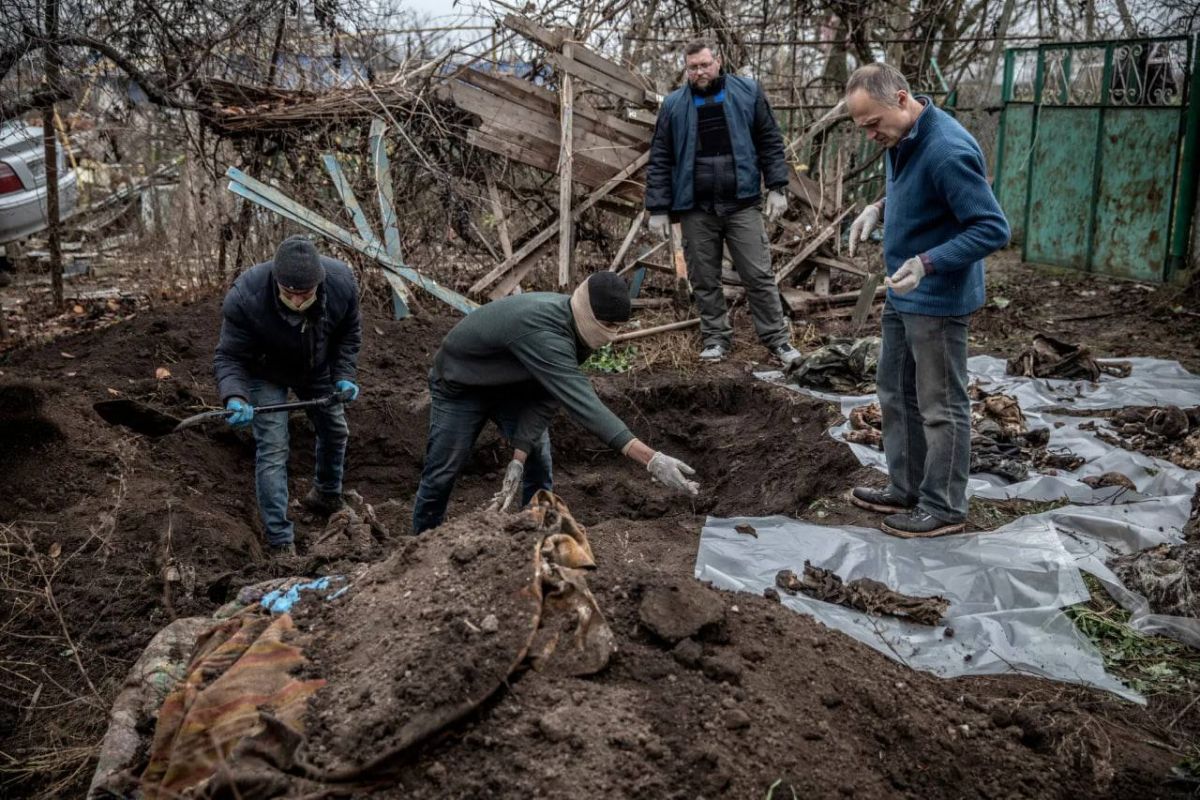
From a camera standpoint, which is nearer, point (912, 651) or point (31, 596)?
point (912, 651)

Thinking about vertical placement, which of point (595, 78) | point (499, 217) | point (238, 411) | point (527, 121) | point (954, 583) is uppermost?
point (595, 78)

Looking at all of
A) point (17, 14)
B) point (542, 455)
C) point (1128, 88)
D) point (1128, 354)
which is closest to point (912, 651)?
point (542, 455)

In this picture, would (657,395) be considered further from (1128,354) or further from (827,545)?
(1128,354)

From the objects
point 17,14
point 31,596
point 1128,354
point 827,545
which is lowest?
point 31,596

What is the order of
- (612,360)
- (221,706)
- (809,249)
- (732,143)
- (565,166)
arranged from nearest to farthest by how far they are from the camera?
1. (221,706)
2. (732,143)
3. (612,360)
4. (565,166)
5. (809,249)

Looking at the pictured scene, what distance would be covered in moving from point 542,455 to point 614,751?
2.49 m

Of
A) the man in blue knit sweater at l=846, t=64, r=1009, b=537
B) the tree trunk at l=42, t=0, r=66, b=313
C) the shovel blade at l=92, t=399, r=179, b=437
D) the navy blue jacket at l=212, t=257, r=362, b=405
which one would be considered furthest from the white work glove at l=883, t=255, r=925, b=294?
the tree trunk at l=42, t=0, r=66, b=313

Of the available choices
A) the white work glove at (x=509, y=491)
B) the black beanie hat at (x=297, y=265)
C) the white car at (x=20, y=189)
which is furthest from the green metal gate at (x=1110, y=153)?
the white car at (x=20, y=189)

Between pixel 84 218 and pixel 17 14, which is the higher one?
pixel 17 14

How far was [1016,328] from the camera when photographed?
786 centimetres

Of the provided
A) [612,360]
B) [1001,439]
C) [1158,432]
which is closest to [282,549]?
[612,360]

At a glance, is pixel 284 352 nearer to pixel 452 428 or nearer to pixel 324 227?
pixel 452 428

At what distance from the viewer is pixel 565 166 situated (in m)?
7.80

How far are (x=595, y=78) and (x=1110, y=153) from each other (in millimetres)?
5096
